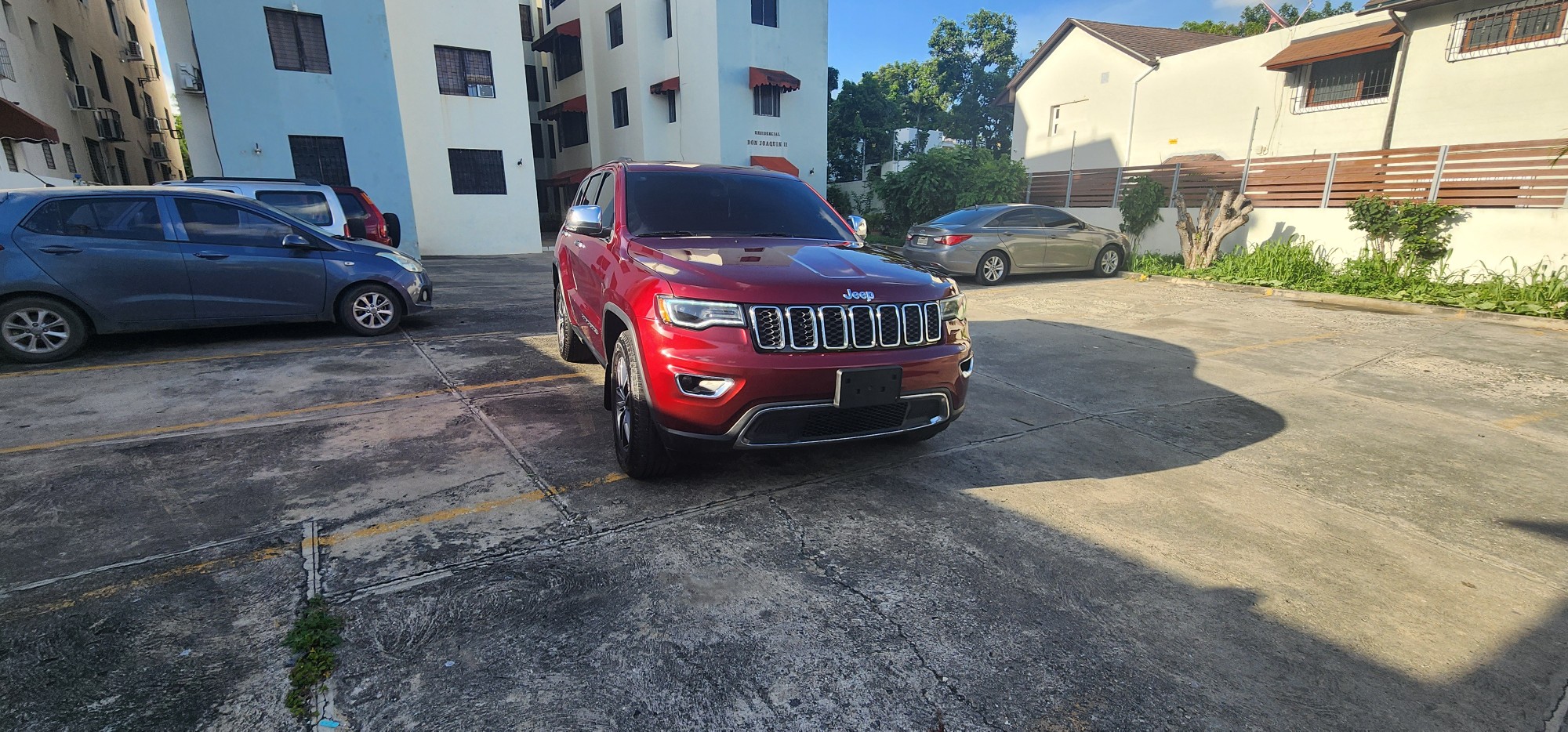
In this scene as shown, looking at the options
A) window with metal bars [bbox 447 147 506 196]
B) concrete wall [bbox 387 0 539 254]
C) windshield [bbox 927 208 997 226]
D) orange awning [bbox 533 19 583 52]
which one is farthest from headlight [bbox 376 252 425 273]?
orange awning [bbox 533 19 583 52]

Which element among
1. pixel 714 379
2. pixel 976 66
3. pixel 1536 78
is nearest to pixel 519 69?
pixel 714 379

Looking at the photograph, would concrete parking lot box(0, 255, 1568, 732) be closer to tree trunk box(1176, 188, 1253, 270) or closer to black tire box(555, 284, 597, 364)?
black tire box(555, 284, 597, 364)

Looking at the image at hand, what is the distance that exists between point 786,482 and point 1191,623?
6.40ft

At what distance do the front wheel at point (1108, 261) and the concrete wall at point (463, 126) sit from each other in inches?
609

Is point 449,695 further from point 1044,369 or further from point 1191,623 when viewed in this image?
point 1044,369

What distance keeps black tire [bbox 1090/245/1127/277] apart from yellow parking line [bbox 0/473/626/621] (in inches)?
489

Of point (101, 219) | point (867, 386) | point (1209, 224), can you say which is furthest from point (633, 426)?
point (1209, 224)

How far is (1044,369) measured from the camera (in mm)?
6344

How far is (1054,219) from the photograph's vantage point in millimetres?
12719

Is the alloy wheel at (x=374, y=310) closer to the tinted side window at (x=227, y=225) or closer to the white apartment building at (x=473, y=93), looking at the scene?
the tinted side window at (x=227, y=225)

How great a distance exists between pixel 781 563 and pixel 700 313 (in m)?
1.18

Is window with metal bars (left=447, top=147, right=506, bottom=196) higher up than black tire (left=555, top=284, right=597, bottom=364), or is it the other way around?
window with metal bars (left=447, top=147, right=506, bottom=196)

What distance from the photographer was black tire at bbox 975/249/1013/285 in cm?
1196

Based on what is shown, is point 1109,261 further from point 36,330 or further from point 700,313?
point 36,330
